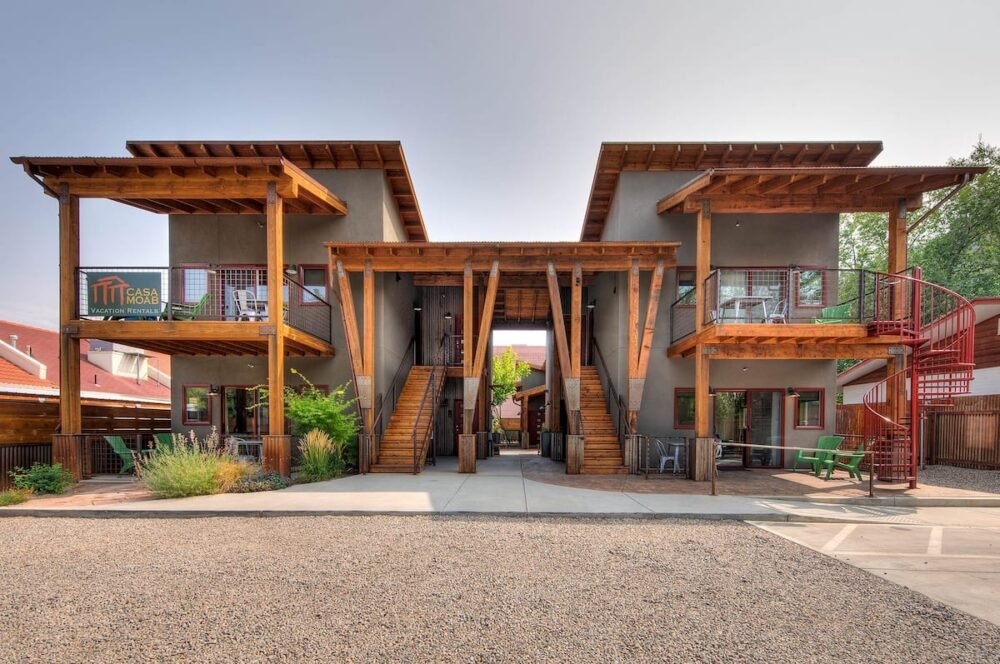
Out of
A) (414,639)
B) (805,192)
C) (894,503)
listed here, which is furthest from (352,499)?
(805,192)

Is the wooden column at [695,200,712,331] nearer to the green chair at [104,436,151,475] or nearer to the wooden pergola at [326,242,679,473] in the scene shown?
the wooden pergola at [326,242,679,473]

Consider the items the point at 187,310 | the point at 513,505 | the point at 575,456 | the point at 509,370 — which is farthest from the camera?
the point at 509,370

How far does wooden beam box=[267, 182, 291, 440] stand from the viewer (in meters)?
10.4

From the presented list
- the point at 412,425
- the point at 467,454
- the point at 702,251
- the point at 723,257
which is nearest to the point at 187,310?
the point at 412,425

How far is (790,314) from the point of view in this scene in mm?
12227

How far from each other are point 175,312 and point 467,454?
7726mm

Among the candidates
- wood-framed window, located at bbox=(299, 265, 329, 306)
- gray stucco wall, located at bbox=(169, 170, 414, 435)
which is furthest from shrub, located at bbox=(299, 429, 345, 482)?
wood-framed window, located at bbox=(299, 265, 329, 306)

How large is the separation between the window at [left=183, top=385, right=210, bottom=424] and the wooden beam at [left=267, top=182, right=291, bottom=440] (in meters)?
4.02

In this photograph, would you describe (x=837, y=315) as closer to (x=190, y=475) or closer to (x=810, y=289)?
(x=810, y=289)

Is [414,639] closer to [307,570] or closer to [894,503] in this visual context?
[307,570]

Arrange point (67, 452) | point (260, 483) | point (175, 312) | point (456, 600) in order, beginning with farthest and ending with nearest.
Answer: point (175, 312) → point (67, 452) → point (260, 483) → point (456, 600)

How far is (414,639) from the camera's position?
3.64 meters

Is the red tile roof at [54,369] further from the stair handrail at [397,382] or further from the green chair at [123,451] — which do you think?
the stair handrail at [397,382]

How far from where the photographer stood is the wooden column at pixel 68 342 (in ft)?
34.5
